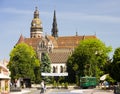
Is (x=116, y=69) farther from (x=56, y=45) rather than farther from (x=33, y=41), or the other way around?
(x=33, y=41)

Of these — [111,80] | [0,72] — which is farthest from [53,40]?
[0,72]

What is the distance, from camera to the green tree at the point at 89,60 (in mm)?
98438

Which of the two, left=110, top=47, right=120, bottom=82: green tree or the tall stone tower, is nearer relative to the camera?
left=110, top=47, right=120, bottom=82: green tree

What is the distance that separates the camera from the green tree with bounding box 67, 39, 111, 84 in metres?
98.4

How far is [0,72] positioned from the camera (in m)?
47.9

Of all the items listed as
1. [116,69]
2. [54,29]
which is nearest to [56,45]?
[54,29]

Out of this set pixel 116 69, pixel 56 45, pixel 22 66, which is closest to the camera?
pixel 116 69

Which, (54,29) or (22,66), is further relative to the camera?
(54,29)

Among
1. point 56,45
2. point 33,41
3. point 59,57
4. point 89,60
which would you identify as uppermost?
point 33,41

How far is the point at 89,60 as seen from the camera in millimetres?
99625

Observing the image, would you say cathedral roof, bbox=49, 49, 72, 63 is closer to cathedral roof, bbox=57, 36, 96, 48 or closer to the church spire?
cathedral roof, bbox=57, 36, 96, 48

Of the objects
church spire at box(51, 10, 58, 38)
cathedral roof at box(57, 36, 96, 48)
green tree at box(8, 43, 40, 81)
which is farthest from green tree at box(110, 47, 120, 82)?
church spire at box(51, 10, 58, 38)

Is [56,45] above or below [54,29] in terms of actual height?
below

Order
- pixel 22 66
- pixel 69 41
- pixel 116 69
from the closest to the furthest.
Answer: pixel 116 69
pixel 22 66
pixel 69 41
